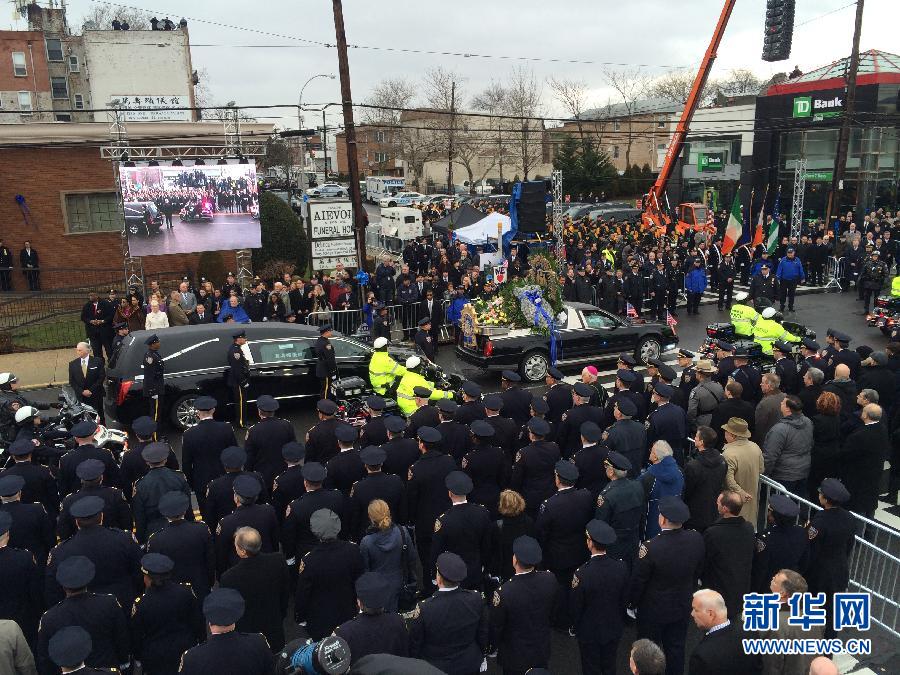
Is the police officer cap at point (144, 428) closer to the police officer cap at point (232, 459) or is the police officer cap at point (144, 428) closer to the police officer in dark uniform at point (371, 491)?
the police officer cap at point (232, 459)

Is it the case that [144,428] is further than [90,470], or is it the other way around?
[144,428]

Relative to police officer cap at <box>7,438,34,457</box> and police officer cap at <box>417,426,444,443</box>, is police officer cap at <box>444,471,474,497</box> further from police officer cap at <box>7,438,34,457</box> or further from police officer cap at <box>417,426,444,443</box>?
police officer cap at <box>7,438,34,457</box>

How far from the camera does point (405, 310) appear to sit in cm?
1847

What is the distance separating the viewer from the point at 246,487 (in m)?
5.89

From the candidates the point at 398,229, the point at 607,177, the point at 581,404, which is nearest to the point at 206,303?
the point at 581,404

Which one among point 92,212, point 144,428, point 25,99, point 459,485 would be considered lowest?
point 144,428

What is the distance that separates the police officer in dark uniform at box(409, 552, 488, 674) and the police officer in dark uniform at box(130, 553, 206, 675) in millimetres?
1580

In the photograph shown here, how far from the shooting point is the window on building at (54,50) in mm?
68062

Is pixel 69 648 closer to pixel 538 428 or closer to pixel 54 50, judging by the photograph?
pixel 538 428

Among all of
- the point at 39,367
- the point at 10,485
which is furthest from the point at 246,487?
the point at 39,367

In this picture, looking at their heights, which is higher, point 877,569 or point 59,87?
point 59,87

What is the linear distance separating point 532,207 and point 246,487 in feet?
49.8

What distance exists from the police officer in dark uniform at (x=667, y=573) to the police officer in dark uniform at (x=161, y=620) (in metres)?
3.26

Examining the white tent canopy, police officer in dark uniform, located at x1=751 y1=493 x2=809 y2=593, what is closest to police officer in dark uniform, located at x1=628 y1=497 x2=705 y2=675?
police officer in dark uniform, located at x1=751 y1=493 x2=809 y2=593
